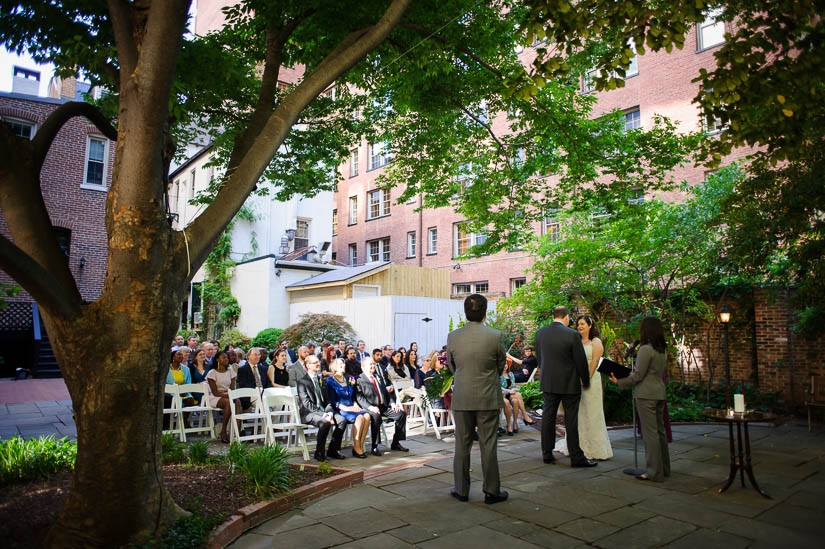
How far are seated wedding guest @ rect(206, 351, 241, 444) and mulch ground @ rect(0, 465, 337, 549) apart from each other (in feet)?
9.74

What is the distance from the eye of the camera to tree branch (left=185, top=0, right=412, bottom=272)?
14.6ft

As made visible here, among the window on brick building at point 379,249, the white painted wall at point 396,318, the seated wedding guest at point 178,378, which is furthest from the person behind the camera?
the window on brick building at point 379,249

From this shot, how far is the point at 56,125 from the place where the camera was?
4.43 meters

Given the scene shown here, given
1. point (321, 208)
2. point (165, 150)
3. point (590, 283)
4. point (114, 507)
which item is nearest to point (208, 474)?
point (114, 507)

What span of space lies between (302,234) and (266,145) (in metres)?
22.3

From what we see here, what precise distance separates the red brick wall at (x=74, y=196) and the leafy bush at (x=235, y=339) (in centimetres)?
495

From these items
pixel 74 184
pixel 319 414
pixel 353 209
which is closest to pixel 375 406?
pixel 319 414

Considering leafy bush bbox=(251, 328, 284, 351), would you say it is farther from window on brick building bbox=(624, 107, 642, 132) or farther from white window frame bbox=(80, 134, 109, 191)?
window on brick building bbox=(624, 107, 642, 132)

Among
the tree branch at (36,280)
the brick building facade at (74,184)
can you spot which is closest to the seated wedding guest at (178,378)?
the tree branch at (36,280)

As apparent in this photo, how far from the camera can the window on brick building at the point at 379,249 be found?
32500mm

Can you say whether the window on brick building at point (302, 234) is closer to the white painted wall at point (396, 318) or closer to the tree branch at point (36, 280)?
the white painted wall at point (396, 318)

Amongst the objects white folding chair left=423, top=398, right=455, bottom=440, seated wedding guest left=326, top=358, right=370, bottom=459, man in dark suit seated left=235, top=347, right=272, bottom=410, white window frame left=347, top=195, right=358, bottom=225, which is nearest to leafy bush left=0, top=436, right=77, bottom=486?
seated wedding guest left=326, top=358, right=370, bottom=459

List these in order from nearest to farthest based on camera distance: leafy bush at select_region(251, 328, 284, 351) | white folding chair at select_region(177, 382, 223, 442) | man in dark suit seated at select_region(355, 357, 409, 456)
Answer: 1. man in dark suit seated at select_region(355, 357, 409, 456)
2. white folding chair at select_region(177, 382, 223, 442)
3. leafy bush at select_region(251, 328, 284, 351)

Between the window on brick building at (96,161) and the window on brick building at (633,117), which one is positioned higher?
the window on brick building at (633,117)
